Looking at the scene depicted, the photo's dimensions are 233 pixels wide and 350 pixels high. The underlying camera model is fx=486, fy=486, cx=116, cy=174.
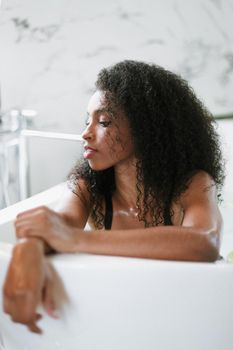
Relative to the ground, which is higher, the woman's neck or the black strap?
the woman's neck

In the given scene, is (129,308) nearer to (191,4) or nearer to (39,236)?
(39,236)

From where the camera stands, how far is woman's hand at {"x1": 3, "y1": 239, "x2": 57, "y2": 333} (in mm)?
810

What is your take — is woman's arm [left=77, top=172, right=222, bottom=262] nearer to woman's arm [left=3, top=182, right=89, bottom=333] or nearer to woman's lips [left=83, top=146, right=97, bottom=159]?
woman's arm [left=3, top=182, right=89, bottom=333]

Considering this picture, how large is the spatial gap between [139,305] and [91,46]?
65.6 inches

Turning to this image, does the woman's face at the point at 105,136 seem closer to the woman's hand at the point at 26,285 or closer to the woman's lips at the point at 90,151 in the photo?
the woman's lips at the point at 90,151

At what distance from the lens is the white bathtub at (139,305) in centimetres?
91

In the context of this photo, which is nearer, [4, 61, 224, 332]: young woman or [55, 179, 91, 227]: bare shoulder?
[4, 61, 224, 332]: young woman

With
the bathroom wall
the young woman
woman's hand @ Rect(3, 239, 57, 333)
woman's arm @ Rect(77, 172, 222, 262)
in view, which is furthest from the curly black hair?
the bathroom wall

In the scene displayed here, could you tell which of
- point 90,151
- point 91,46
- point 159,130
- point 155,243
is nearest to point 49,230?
point 155,243

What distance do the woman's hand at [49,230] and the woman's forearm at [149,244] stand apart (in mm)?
16

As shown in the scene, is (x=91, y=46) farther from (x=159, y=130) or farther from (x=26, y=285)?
(x=26, y=285)

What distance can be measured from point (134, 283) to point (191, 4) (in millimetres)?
1729

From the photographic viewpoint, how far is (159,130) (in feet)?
4.21

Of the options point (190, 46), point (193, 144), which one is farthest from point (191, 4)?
point (193, 144)
